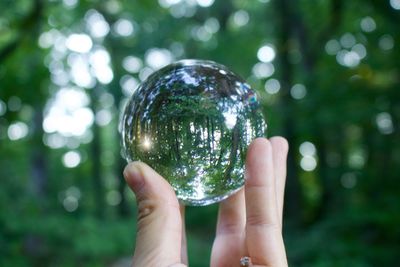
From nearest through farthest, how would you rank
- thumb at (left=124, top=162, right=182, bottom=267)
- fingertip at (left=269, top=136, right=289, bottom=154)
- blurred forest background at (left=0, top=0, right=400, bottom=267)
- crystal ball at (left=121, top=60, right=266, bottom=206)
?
thumb at (left=124, top=162, right=182, bottom=267) → crystal ball at (left=121, top=60, right=266, bottom=206) → fingertip at (left=269, top=136, right=289, bottom=154) → blurred forest background at (left=0, top=0, right=400, bottom=267)

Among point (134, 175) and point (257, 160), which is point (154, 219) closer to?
point (134, 175)

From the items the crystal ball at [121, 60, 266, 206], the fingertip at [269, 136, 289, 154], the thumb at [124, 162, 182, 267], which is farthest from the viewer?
the fingertip at [269, 136, 289, 154]

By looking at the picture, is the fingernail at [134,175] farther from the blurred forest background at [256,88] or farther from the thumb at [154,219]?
the blurred forest background at [256,88]

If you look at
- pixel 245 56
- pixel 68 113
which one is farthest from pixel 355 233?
pixel 68 113

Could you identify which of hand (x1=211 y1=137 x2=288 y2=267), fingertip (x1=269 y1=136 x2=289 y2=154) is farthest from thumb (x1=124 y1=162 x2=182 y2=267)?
fingertip (x1=269 y1=136 x2=289 y2=154)

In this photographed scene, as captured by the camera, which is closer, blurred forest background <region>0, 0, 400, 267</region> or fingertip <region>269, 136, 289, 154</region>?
fingertip <region>269, 136, 289, 154</region>

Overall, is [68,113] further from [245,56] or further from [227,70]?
[227,70]

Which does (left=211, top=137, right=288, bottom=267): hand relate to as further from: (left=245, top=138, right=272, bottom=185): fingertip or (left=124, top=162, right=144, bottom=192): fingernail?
(left=124, top=162, right=144, bottom=192): fingernail
